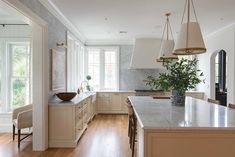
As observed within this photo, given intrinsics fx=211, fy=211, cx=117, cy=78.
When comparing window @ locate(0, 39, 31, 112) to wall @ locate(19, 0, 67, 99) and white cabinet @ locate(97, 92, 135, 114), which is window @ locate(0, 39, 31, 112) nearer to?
wall @ locate(19, 0, 67, 99)

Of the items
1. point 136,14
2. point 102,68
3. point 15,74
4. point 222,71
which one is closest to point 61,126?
point 15,74

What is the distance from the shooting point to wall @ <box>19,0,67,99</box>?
3457mm

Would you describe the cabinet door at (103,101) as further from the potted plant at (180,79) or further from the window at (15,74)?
the potted plant at (180,79)

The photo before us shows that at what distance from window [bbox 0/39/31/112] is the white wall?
5.24 m

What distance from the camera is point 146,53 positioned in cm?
774

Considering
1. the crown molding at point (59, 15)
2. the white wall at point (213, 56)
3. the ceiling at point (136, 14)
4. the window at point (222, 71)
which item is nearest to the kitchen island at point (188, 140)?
the ceiling at point (136, 14)

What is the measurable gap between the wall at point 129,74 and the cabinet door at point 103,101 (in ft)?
2.65

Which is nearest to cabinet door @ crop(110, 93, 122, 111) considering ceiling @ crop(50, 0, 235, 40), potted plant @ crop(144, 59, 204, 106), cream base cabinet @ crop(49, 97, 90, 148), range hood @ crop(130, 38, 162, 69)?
range hood @ crop(130, 38, 162, 69)

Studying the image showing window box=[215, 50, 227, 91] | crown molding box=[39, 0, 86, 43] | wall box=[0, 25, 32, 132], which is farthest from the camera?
window box=[215, 50, 227, 91]

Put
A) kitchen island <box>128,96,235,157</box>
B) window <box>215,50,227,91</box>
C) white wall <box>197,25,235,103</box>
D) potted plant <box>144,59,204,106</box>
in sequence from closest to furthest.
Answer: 1. kitchen island <box>128,96,235,157</box>
2. potted plant <box>144,59,204,106</box>
3. white wall <box>197,25,235,103</box>
4. window <box>215,50,227,91</box>

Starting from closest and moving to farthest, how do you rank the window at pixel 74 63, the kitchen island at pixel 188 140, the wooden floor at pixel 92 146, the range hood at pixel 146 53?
the kitchen island at pixel 188 140, the wooden floor at pixel 92 146, the window at pixel 74 63, the range hood at pixel 146 53

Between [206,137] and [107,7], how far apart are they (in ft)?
10.7

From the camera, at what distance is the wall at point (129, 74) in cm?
836

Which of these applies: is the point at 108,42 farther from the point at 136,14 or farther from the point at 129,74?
the point at 136,14
